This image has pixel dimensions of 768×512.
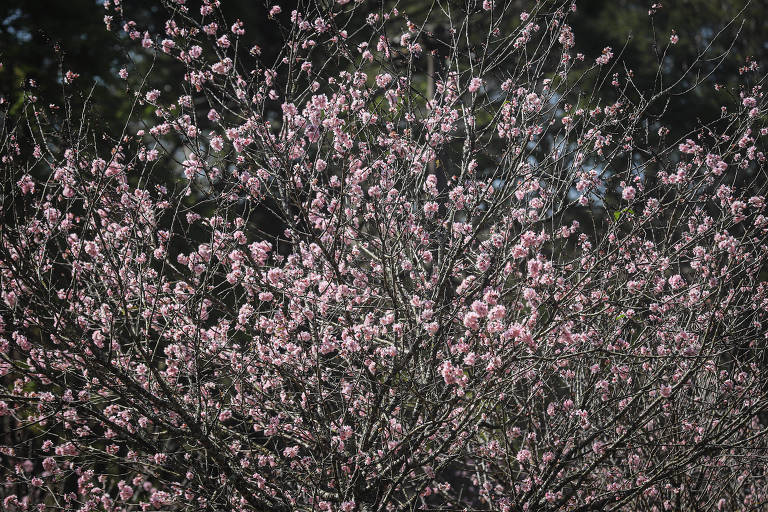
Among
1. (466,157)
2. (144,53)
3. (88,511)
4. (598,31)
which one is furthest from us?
(598,31)

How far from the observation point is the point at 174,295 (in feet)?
14.0

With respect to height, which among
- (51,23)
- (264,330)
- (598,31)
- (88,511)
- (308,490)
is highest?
(598,31)

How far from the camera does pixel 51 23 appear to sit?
28.3ft

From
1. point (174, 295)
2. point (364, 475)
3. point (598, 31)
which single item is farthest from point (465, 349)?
point (598, 31)

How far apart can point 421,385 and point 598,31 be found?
32.9 feet

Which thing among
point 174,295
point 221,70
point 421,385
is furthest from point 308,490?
point 221,70

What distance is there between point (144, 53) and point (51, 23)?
1.82 metres

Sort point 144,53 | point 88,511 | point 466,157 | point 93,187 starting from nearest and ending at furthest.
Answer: point 93,187, point 88,511, point 466,157, point 144,53

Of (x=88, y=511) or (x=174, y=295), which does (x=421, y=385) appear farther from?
(x=88, y=511)

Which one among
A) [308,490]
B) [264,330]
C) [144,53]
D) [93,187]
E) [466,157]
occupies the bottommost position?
[308,490]

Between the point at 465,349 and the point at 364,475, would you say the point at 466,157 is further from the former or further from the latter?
the point at 364,475

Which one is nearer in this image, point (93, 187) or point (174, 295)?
point (93, 187)

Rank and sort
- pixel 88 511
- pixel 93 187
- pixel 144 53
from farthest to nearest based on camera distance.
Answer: pixel 144 53 → pixel 88 511 → pixel 93 187

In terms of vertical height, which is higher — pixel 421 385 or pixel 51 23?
pixel 51 23
